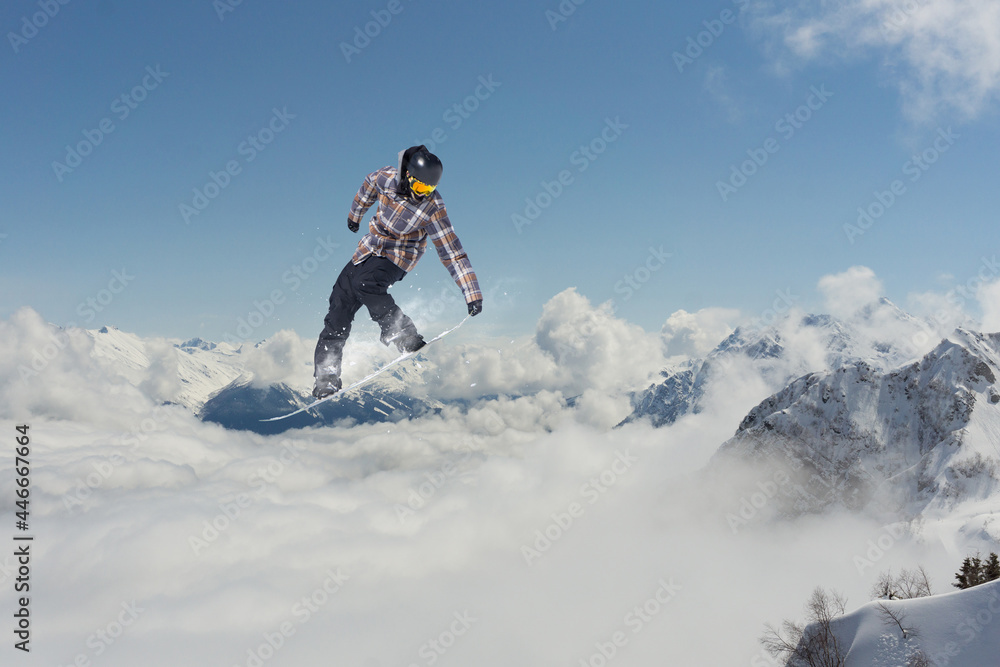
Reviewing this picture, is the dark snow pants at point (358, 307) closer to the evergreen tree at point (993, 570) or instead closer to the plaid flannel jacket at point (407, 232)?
the plaid flannel jacket at point (407, 232)

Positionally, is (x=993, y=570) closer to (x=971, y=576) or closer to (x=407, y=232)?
(x=971, y=576)

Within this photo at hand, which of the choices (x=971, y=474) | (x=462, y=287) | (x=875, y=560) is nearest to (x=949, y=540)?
(x=875, y=560)

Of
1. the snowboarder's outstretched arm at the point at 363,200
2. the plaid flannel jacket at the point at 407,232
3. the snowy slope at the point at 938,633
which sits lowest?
the snowy slope at the point at 938,633

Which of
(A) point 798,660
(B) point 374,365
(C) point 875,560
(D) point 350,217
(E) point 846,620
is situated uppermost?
(D) point 350,217

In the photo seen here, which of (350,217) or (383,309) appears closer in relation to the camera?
(383,309)

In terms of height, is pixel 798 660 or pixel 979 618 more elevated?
Result: pixel 979 618

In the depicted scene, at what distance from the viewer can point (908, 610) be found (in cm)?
3366

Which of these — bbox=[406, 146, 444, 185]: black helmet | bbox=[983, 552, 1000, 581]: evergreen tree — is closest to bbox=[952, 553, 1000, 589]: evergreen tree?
bbox=[983, 552, 1000, 581]: evergreen tree

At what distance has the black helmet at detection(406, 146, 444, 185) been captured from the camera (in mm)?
6301

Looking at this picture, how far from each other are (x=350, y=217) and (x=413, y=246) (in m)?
1.42

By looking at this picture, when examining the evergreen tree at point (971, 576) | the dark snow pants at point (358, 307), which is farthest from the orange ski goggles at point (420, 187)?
the evergreen tree at point (971, 576)

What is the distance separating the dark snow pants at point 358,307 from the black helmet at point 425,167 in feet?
6.09

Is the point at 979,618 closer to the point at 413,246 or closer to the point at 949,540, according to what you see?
the point at 413,246

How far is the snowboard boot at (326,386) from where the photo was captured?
26.9 ft
